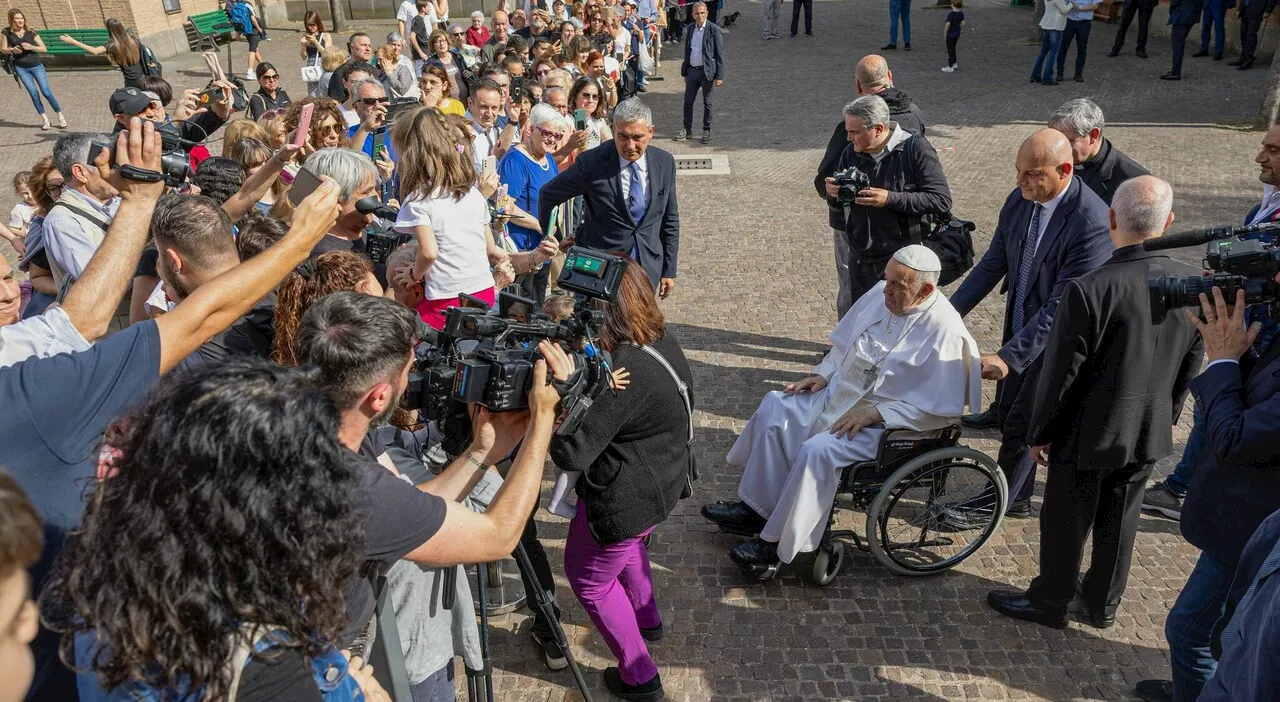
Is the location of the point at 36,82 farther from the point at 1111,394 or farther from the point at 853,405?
the point at 1111,394

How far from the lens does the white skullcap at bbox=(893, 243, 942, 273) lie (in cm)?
420

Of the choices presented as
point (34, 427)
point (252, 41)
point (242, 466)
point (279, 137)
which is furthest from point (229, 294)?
point (252, 41)

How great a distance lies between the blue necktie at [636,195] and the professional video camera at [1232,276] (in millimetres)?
3236

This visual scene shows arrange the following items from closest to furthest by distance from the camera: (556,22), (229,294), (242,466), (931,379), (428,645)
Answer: (242,466) → (229,294) → (428,645) → (931,379) → (556,22)

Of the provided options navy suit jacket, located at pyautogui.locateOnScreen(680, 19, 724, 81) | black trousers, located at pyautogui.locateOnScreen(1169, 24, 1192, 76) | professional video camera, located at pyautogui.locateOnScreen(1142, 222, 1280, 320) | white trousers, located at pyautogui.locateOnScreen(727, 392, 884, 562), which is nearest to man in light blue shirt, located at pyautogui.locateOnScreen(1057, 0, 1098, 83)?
black trousers, located at pyautogui.locateOnScreen(1169, 24, 1192, 76)

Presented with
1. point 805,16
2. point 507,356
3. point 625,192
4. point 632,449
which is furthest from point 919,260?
point 805,16

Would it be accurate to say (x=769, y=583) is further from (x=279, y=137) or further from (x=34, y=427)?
(x=279, y=137)

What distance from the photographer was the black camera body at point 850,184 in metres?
5.39

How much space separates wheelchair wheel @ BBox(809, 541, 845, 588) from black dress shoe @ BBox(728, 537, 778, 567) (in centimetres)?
20

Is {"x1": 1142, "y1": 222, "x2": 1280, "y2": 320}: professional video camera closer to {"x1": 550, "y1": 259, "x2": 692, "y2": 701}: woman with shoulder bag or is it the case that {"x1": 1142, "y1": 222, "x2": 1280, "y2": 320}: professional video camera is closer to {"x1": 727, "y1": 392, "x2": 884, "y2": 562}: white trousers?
{"x1": 727, "y1": 392, "x2": 884, "y2": 562}: white trousers

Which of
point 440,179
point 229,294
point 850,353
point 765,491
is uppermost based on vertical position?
point 229,294

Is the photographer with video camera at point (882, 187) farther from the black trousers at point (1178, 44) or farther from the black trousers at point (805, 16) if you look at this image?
the black trousers at point (805, 16)

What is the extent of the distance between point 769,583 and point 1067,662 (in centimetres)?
134

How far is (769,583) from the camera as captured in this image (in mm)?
4324
